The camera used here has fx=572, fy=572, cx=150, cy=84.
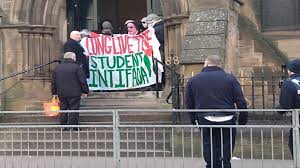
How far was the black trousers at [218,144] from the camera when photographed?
287 inches

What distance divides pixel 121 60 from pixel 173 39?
4.38ft

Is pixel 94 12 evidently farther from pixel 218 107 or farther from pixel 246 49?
pixel 218 107

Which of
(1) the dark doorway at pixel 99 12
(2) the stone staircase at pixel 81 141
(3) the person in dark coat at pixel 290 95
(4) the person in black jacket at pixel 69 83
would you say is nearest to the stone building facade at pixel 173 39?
(1) the dark doorway at pixel 99 12

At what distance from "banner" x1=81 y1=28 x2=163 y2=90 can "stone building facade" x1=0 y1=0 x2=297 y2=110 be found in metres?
0.46

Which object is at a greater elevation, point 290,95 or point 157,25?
point 157,25

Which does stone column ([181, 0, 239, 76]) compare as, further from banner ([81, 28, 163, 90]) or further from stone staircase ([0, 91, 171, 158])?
stone staircase ([0, 91, 171, 158])

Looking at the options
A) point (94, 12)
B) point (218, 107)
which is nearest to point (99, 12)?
point (94, 12)

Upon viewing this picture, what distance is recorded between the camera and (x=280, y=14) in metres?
12.5

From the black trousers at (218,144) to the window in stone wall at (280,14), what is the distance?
563cm

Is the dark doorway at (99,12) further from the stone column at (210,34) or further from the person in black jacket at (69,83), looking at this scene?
the person in black jacket at (69,83)

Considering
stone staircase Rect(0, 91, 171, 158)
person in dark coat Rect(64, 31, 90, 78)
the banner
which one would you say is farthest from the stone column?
stone staircase Rect(0, 91, 171, 158)

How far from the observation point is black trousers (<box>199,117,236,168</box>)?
23.9 feet

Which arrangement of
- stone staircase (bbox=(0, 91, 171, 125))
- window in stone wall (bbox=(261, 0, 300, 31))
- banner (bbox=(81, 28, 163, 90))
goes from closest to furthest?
stone staircase (bbox=(0, 91, 171, 125))
banner (bbox=(81, 28, 163, 90))
window in stone wall (bbox=(261, 0, 300, 31))

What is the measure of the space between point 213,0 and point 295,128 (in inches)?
191
